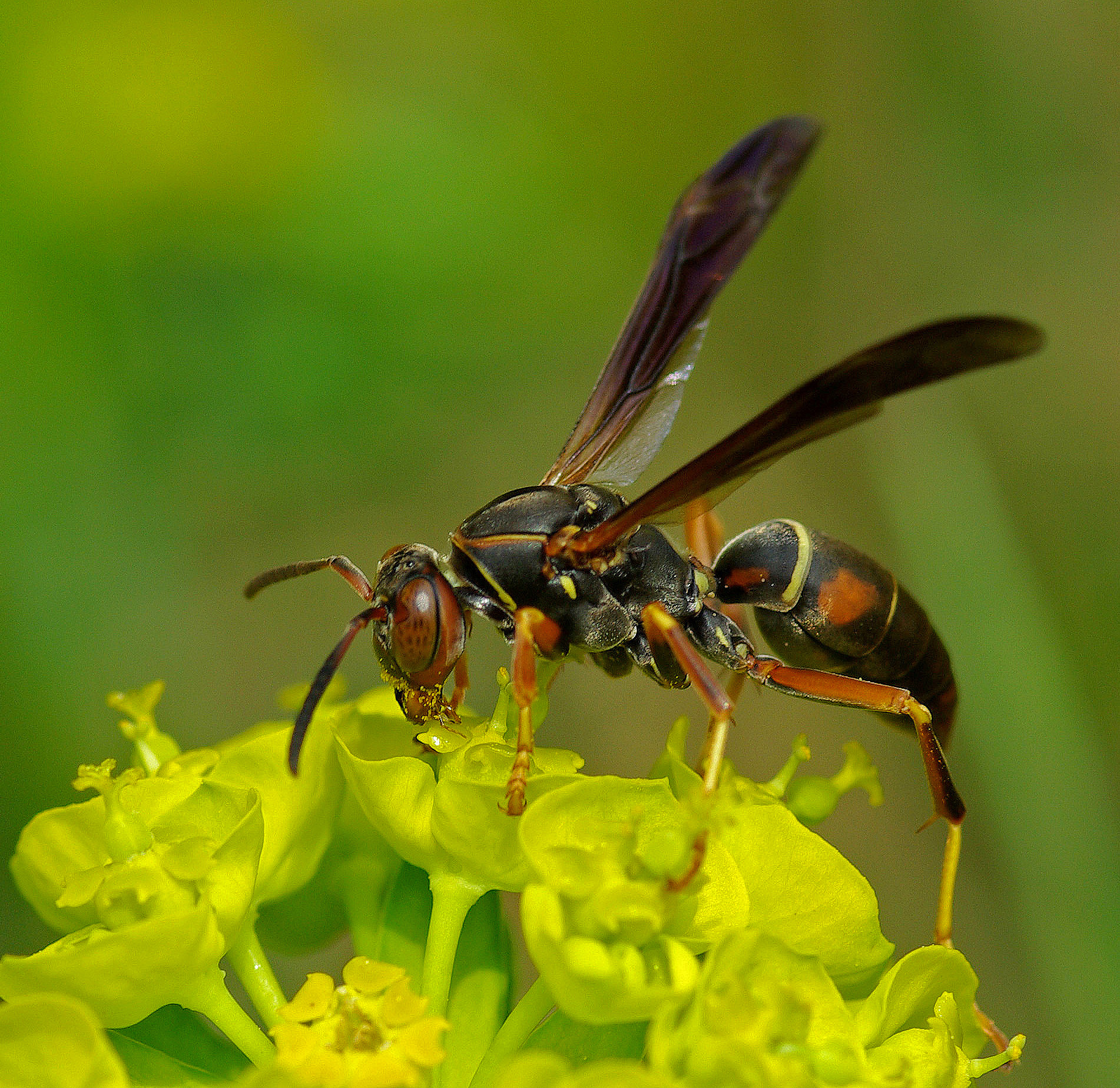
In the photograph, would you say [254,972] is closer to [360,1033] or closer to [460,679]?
[360,1033]

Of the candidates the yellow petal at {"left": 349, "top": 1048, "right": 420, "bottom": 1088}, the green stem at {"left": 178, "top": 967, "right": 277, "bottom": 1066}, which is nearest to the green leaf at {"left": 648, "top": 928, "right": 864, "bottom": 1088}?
the yellow petal at {"left": 349, "top": 1048, "right": 420, "bottom": 1088}

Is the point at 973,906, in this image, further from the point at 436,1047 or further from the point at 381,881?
the point at 436,1047

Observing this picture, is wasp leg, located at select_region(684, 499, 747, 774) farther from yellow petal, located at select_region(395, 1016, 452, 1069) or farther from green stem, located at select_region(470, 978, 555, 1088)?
yellow petal, located at select_region(395, 1016, 452, 1069)

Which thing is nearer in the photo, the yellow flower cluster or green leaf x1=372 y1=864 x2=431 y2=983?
the yellow flower cluster

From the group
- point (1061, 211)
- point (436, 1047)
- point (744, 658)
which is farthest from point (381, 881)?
point (1061, 211)

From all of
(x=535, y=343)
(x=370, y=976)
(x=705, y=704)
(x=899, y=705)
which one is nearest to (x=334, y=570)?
(x=705, y=704)
